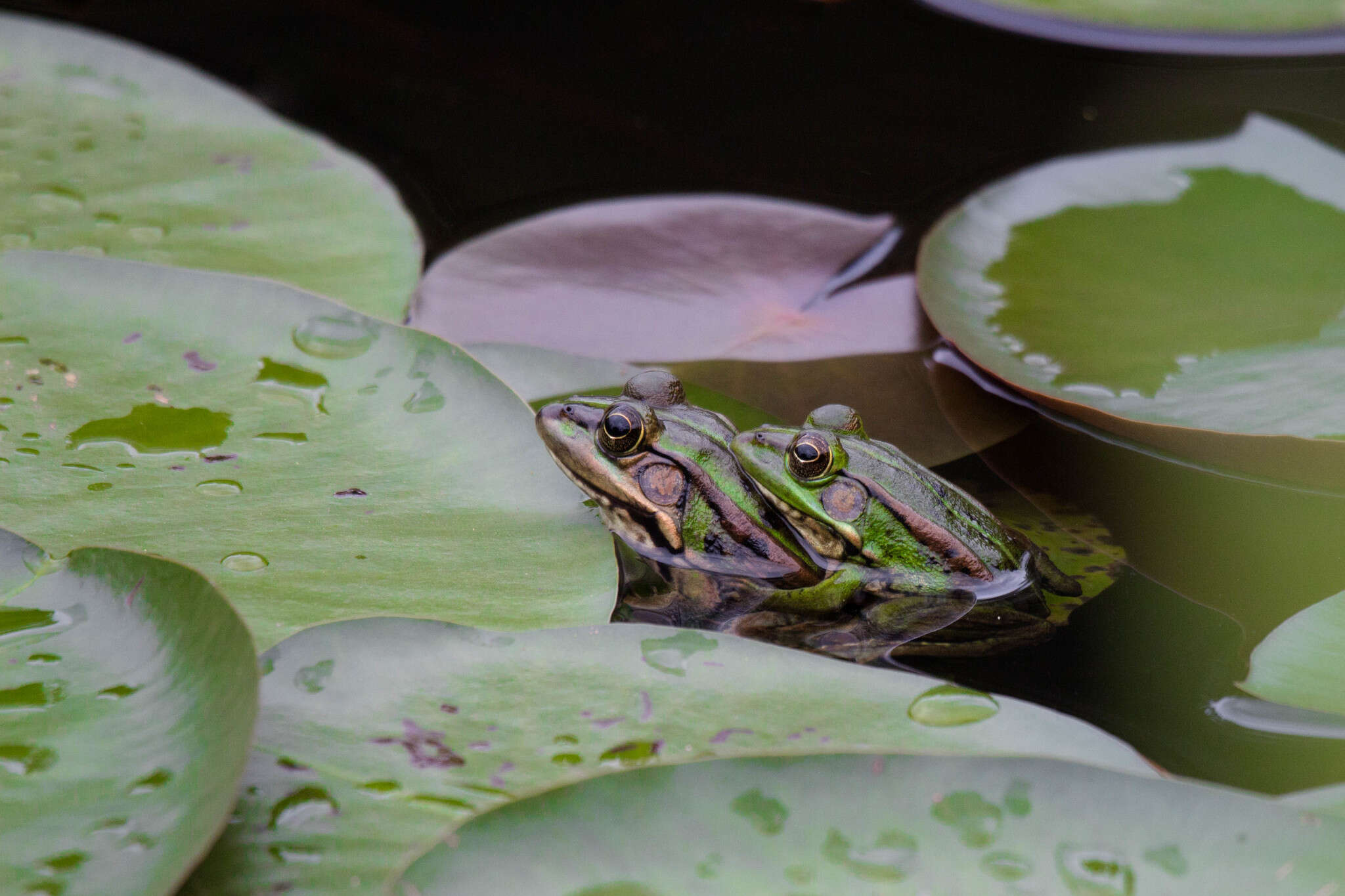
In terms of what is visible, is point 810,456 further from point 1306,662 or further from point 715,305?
point 1306,662

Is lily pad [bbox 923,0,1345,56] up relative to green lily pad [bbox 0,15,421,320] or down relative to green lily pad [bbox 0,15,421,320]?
up

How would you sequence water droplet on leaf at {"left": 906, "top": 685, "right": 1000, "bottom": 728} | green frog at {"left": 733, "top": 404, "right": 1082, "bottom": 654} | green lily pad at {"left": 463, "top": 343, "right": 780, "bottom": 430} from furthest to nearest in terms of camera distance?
green lily pad at {"left": 463, "top": 343, "right": 780, "bottom": 430} < green frog at {"left": 733, "top": 404, "right": 1082, "bottom": 654} < water droplet on leaf at {"left": 906, "top": 685, "right": 1000, "bottom": 728}

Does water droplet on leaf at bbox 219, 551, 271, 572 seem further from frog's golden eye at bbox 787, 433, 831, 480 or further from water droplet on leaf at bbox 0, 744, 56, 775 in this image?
frog's golden eye at bbox 787, 433, 831, 480

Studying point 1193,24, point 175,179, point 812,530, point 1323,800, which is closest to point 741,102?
point 1193,24

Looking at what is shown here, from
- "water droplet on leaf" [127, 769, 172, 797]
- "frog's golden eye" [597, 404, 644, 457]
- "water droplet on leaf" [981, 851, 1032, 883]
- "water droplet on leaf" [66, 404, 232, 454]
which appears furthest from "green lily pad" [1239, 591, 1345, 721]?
"water droplet on leaf" [66, 404, 232, 454]

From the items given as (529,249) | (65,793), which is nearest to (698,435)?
(529,249)

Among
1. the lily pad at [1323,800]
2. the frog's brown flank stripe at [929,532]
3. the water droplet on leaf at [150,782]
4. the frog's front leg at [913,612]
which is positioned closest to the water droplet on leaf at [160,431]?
the water droplet on leaf at [150,782]
